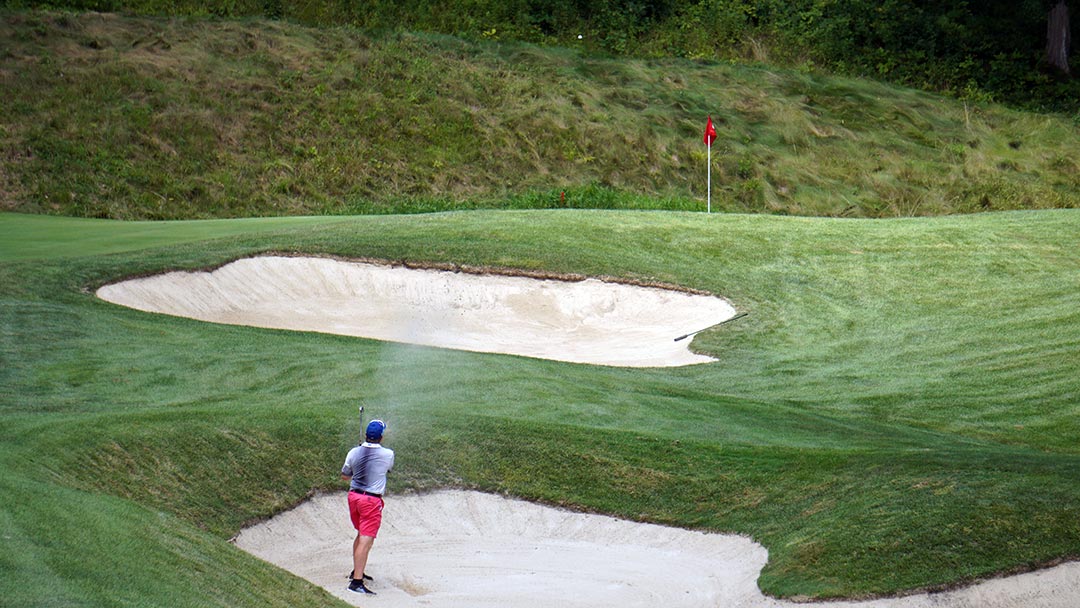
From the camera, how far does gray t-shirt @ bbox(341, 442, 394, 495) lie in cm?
945

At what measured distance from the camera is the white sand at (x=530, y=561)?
9102mm

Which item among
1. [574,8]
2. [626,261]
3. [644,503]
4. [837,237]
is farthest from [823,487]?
[574,8]

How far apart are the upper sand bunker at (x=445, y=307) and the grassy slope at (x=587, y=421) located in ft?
1.78

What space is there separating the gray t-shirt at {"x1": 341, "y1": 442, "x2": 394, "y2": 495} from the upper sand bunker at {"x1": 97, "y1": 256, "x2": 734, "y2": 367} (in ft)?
26.6

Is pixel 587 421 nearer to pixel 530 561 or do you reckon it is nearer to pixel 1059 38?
pixel 530 561

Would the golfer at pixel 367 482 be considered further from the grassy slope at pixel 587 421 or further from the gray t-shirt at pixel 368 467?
the grassy slope at pixel 587 421

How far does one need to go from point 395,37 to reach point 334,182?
7511 millimetres

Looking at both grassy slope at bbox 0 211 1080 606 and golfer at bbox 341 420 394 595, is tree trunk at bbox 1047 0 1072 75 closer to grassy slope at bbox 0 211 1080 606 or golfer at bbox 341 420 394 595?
grassy slope at bbox 0 211 1080 606

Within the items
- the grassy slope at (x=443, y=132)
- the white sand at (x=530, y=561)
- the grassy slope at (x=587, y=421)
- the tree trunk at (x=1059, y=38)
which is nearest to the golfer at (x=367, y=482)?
the white sand at (x=530, y=561)

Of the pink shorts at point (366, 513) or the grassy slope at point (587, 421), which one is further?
the pink shorts at point (366, 513)

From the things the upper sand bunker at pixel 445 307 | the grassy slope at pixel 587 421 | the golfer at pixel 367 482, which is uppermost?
the golfer at pixel 367 482

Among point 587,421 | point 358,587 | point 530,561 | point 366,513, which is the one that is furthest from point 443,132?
A: point 358,587

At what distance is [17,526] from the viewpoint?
748 cm

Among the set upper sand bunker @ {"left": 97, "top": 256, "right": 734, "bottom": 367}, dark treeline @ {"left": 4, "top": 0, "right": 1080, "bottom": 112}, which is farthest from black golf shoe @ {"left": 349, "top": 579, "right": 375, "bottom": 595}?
dark treeline @ {"left": 4, "top": 0, "right": 1080, "bottom": 112}
